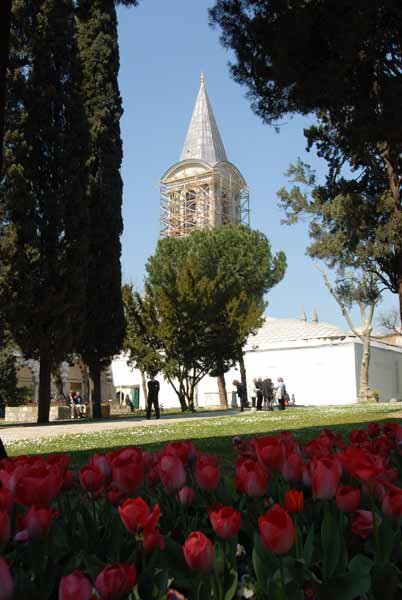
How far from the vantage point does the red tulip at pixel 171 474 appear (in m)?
2.06

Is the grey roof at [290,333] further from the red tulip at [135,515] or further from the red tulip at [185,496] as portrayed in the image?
the red tulip at [135,515]

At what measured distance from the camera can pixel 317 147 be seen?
1499 cm

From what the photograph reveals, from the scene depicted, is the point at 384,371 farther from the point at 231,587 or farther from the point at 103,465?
the point at 231,587

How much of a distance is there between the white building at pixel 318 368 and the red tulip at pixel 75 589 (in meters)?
34.7

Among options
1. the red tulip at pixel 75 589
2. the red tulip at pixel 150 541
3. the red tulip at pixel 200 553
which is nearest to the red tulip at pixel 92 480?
the red tulip at pixel 150 541

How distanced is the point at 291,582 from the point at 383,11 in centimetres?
950

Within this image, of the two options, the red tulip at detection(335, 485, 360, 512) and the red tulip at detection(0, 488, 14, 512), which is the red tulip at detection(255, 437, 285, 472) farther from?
the red tulip at detection(0, 488, 14, 512)

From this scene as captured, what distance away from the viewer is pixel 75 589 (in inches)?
44.1

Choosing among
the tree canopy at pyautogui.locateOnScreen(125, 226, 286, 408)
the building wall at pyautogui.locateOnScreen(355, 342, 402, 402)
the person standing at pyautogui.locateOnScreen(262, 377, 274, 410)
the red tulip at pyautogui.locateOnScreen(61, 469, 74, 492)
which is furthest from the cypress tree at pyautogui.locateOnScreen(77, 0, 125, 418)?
the red tulip at pyautogui.locateOnScreen(61, 469, 74, 492)

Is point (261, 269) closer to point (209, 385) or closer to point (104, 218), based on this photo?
point (209, 385)

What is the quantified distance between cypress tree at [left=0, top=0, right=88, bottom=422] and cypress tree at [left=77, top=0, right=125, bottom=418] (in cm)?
187

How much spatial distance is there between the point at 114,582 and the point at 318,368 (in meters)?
36.2

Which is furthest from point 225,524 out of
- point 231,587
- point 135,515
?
point 135,515

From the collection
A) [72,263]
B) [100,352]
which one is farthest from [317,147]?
[100,352]
